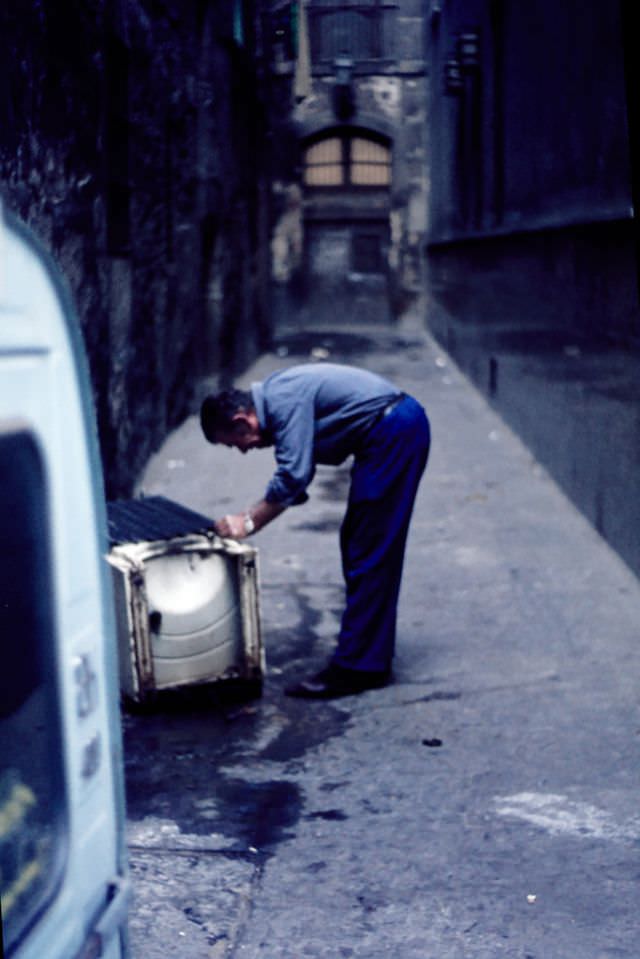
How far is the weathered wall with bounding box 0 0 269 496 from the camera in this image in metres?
6.60

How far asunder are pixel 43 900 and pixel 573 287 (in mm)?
7637

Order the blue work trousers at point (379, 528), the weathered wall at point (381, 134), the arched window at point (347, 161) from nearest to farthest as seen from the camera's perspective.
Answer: the blue work trousers at point (379, 528)
the weathered wall at point (381, 134)
the arched window at point (347, 161)

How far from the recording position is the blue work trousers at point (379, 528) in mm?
5473

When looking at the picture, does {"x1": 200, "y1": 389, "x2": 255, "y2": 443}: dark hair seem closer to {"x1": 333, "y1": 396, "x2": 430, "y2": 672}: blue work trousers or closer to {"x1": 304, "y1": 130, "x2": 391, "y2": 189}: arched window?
{"x1": 333, "y1": 396, "x2": 430, "y2": 672}: blue work trousers

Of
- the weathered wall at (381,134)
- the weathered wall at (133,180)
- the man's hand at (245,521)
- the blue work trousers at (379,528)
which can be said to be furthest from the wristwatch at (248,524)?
the weathered wall at (381,134)

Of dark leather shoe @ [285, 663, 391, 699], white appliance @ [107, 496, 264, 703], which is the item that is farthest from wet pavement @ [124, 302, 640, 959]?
white appliance @ [107, 496, 264, 703]

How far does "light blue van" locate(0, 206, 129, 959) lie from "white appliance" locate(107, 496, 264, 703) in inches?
117

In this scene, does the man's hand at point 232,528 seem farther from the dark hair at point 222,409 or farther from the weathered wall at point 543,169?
the weathered wall at point 543,169

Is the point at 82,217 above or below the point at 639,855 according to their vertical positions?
above

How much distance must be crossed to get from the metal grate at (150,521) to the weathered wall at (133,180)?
1.48 m

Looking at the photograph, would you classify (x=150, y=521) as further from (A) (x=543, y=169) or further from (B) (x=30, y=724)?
(A) (x=543, y=169)

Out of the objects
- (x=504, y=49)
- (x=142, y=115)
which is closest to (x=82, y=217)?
(x=142, y=115)

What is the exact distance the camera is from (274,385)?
524cm

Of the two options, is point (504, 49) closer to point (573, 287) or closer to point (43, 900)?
point (573, 287)
